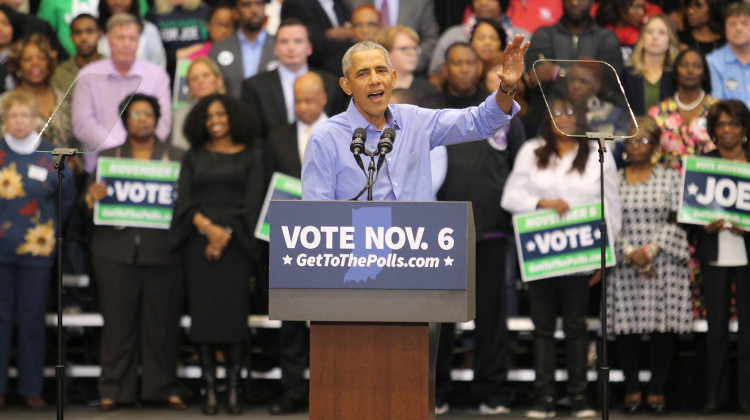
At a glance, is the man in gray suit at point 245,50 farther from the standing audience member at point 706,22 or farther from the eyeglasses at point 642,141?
the standing audience member at point 706,22

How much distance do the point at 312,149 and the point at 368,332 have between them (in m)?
0.87

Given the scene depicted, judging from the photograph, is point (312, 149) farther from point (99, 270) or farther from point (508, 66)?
point (99, 270)

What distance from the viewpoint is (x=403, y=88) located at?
7.34 metres

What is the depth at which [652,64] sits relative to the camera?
770cm

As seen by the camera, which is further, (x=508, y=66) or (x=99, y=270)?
(x=99, y=270)

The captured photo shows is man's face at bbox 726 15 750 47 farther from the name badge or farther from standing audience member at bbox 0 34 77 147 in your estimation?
the name badge

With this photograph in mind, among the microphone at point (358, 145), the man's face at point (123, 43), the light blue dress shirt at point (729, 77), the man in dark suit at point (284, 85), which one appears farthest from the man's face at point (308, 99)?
the microphone at point (358, 145)

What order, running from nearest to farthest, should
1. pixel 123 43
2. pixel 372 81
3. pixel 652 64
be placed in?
1. pixel 372 81
2. pixel 652 64
3. pixel 123 43

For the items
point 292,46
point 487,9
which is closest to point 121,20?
point 292,46

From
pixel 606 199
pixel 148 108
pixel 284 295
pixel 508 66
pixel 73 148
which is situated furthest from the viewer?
pixel 148 108

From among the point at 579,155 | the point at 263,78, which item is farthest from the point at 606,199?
the point at 263,78

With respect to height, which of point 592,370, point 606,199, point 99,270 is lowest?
point 592,370

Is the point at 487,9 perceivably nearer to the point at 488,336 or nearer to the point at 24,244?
the point at 488,336

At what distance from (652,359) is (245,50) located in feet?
13.0
